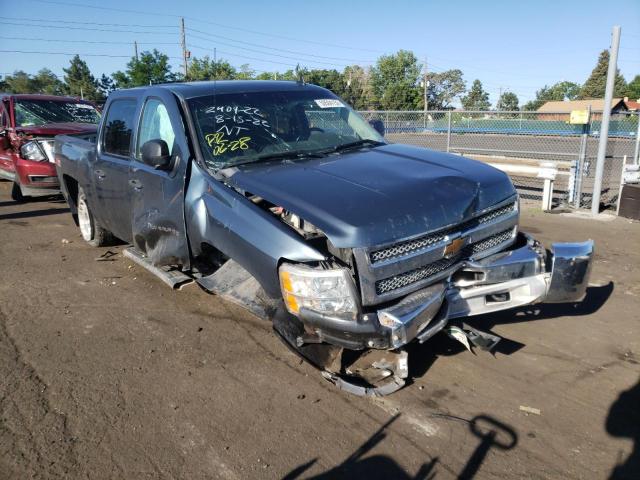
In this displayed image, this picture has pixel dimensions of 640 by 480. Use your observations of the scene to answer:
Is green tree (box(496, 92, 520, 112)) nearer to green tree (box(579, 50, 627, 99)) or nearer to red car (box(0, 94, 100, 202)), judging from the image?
green tree (box(579, 50, 627, 99))

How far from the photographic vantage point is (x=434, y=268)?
11.1 feet

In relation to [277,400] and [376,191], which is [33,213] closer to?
[277,400]

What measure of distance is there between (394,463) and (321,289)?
39.7 inches

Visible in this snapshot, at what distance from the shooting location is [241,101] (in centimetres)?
448

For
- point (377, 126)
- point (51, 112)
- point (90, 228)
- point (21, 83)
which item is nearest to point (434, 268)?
point (377, 126)

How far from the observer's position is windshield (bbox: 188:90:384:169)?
13.4ft

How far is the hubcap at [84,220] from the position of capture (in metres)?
6.86

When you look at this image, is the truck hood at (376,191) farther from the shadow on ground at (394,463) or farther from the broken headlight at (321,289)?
the shadow on ground at (394,463)

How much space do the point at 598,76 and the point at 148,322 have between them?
103436mm

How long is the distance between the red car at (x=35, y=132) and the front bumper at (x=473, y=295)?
7625 mm

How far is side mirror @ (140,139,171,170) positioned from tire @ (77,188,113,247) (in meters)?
2.80

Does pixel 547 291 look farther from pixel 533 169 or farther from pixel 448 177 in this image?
pixel 533 169

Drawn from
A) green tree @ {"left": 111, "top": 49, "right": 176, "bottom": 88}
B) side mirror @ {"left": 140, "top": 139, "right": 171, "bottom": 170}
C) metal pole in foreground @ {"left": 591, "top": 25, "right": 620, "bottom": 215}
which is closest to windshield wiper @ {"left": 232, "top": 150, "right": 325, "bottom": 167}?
side mirror @ {"left": 140, "top": 139, "right": 171, "bottom": 170}

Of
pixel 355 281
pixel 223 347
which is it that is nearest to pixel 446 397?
pixel 355 281
